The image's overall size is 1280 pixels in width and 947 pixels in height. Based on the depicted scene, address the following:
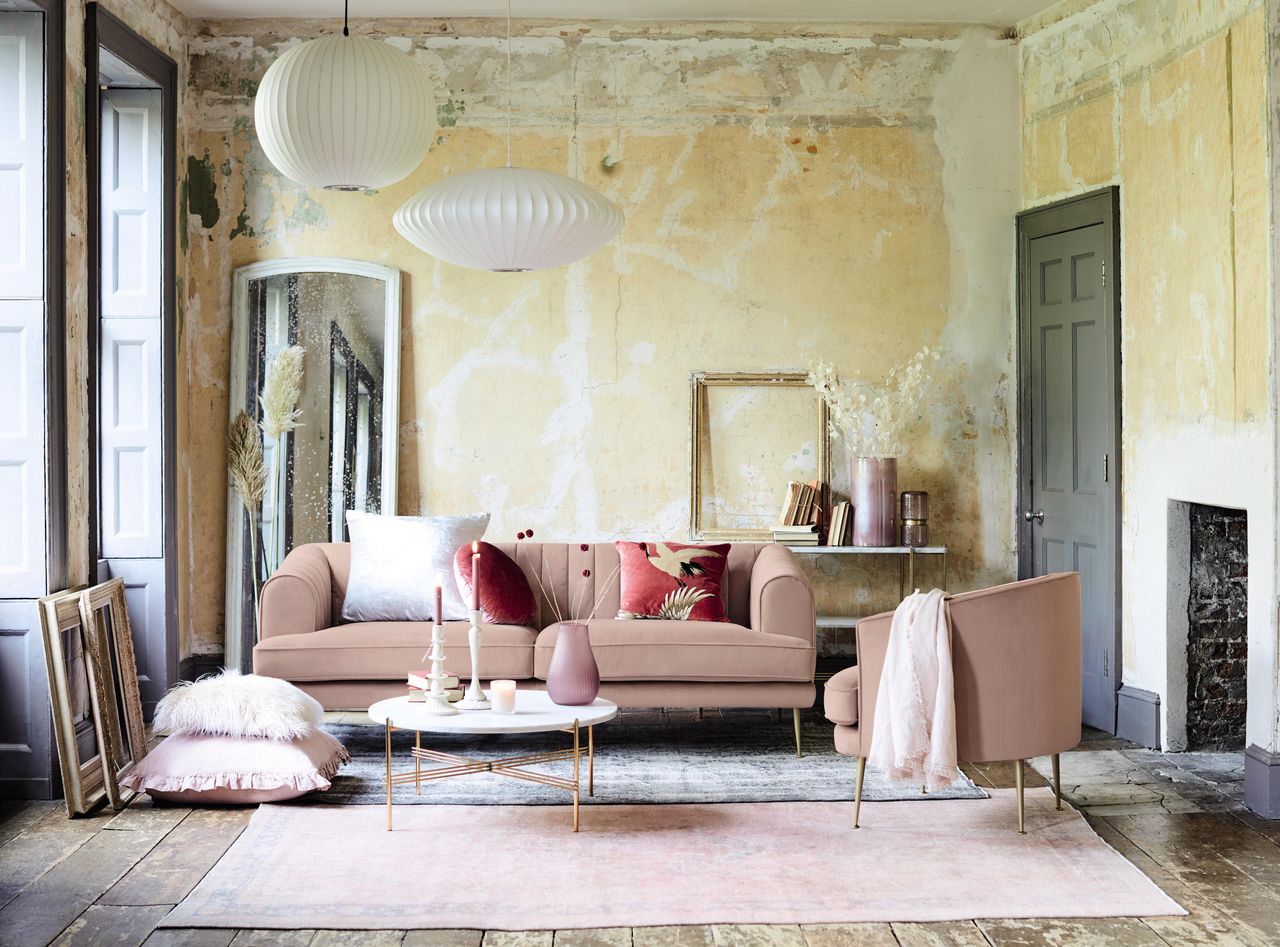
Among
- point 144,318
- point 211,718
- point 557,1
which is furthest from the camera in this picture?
point 557,1

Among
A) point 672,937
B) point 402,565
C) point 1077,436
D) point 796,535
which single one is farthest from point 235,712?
point 1077,436

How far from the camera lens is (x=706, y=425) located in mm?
6086

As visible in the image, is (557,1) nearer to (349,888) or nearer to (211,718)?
(211,718)

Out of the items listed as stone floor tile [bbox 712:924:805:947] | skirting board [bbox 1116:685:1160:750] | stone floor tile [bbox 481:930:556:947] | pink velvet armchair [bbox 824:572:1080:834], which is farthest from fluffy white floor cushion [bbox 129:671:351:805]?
skirting board [bbox 1116:685:1160:750]

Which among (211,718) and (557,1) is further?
(557,1)

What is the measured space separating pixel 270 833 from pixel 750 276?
358 centimetres

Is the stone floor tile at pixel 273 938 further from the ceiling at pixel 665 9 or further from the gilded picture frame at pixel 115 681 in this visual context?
the ceiling at pixel 665 9

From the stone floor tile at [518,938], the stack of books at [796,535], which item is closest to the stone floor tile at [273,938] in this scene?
the stone floor tile at [518,938]

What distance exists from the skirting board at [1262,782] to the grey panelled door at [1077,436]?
3.65ft

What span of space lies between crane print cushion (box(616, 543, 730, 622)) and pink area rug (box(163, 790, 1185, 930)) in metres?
1.12

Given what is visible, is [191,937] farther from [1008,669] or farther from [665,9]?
[665,9]

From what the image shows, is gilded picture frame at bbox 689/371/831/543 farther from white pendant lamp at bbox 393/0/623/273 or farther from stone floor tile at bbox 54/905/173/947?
stone floor tile at bbox 54/905/173/947

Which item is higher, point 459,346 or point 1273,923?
point 459,346

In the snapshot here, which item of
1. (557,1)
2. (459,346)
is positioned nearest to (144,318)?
(459,346)
